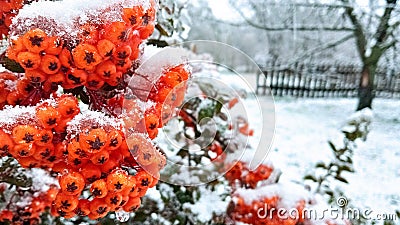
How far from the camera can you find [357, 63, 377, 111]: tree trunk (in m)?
1.89

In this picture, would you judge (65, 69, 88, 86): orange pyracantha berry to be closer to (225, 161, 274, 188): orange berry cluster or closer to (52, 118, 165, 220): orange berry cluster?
(52, 118, 165, 220): orange berry cluster

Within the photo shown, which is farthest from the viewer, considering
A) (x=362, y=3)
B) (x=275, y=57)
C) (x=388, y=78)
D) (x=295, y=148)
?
(x=275, y=57)

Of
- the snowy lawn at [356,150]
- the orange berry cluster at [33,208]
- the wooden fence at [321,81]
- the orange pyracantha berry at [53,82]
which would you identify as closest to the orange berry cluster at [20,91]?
the orange pyracantha berry at [53,82]

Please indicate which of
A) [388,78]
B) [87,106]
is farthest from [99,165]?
[388,78]

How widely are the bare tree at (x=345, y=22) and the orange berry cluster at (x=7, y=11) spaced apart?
1.39 meters

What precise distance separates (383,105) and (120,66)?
1575mm

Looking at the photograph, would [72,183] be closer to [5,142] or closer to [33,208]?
[5,142]

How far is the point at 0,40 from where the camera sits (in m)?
0.40

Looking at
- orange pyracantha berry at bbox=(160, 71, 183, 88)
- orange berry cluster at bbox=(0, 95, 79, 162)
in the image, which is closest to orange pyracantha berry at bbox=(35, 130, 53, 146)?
orange berry cluster at bbox=(0, 95, 79, 162)

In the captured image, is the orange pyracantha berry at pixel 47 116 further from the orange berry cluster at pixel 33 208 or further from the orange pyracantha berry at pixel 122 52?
the orange berry cluster at pixel 33 208

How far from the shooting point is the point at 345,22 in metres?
1.77

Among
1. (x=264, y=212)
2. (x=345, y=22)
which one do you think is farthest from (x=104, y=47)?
(x=345, y=22)

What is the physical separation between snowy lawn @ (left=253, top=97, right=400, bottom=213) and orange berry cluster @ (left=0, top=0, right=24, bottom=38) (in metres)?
0.72

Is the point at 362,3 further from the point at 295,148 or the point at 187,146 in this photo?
the point at 187,146
